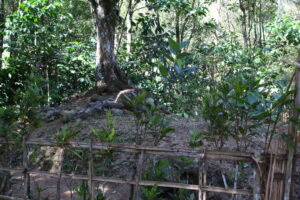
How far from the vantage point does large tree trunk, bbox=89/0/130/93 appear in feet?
21.3

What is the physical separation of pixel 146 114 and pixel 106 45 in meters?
4.08

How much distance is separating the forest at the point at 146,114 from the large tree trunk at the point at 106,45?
0.02m

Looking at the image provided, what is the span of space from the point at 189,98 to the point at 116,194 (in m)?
3.37

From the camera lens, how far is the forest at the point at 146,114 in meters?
2.28

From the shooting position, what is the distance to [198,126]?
520cm

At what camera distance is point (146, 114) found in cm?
280

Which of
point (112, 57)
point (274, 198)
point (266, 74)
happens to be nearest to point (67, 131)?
point (274, 198)

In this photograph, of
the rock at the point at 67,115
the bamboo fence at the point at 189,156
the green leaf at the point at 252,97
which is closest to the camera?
the green leaf at the point at 252,97


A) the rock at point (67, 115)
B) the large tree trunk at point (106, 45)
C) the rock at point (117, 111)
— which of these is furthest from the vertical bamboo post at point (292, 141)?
the large tree trunk at point (106, 45)

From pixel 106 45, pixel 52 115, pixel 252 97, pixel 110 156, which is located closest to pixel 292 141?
pixel 252 97

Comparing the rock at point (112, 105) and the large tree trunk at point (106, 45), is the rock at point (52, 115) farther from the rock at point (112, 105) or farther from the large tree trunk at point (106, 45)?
the large tree trunk at point (106, 45)

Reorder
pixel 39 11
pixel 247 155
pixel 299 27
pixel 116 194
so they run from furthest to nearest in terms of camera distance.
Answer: pixel 39 11 < pixel 299 27 < pixel 116 194 < pixel 247 155

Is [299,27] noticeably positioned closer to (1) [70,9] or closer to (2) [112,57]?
(2) [112,57]

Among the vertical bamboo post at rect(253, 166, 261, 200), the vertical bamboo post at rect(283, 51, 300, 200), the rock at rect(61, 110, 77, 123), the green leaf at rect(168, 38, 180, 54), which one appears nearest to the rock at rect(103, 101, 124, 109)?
the rock at rect(61, 110, 77, 123)
